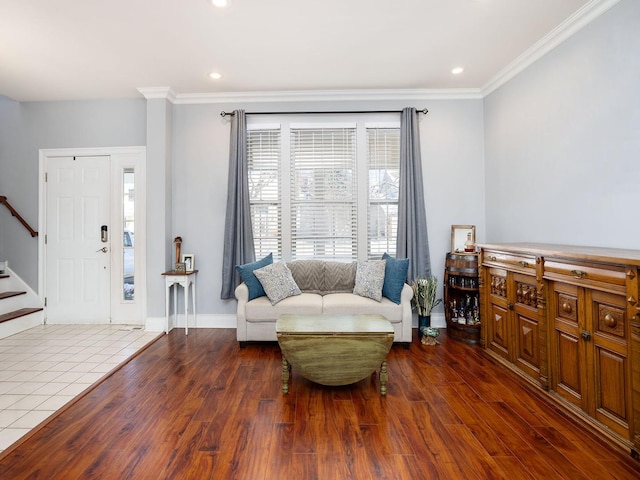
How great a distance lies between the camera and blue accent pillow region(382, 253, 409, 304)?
3307 millimetres

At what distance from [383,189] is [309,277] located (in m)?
1.49

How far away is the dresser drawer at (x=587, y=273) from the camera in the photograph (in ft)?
5.51

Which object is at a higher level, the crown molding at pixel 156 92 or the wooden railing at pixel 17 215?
the crown molding at pixel 156 92

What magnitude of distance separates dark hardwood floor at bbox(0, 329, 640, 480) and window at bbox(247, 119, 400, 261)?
1686 millimetres

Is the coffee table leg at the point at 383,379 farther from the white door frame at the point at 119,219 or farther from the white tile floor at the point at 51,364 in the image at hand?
the white door frame at the point at 119,219

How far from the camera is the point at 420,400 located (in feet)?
7.30

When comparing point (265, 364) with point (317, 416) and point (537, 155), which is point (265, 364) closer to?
point (317, 416)

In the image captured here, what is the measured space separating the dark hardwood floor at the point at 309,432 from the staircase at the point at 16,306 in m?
2.15

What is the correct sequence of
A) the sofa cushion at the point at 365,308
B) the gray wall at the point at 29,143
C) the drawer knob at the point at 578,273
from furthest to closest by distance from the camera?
the gray wall at the point at 29,143 < the sofa cushion at the point at 365,308 < the drawer knob at the point at 578,273

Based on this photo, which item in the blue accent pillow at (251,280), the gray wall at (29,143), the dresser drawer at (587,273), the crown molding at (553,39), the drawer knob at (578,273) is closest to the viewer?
the dresser drawer at (587,273)

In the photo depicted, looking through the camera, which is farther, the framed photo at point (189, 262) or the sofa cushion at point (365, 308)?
the framed photo at point (189, 262)

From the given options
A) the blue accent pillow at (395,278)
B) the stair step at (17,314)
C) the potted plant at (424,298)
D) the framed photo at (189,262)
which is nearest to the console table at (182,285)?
the framed photo at (189,262)

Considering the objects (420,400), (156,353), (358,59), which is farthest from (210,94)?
(420,400)

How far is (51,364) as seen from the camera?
2820 mm
